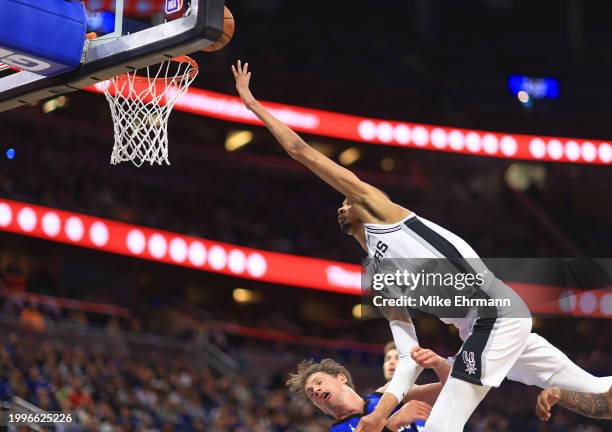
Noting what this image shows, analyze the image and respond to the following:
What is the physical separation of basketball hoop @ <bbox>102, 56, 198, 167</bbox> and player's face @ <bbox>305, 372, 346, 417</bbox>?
6.54 feet

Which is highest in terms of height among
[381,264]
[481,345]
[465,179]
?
[465,179]

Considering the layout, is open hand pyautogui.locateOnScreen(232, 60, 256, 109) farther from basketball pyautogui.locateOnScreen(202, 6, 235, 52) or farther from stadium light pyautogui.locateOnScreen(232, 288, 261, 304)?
stadium light pyautogui.locateOnScreen(232, 288, 261, 304)

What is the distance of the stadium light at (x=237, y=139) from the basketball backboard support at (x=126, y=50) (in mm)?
21500

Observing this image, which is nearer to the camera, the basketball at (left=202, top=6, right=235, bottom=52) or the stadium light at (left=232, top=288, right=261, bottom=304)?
the basketball at (left=202, top=6, right=235, bottom=52)

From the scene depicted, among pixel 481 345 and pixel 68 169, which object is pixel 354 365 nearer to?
pixel 68 169

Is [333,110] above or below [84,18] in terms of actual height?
above

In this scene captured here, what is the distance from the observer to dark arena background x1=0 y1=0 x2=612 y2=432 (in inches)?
806

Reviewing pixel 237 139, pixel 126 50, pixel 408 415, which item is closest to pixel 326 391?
pixel 408 415

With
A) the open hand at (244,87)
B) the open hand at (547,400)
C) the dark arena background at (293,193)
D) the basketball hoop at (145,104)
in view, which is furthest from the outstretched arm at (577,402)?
the dark arena background at (293,193)

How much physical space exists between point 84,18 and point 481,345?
11.2 ft

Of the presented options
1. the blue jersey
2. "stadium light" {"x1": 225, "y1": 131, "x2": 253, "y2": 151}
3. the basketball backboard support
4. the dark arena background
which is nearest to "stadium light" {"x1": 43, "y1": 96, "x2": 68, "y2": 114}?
the dark arena background

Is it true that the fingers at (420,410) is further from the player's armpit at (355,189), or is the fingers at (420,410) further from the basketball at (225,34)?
the basketball at (225,34)

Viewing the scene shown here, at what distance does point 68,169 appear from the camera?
78.1 feet

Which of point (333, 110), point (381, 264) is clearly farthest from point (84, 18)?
point (333, 110)
